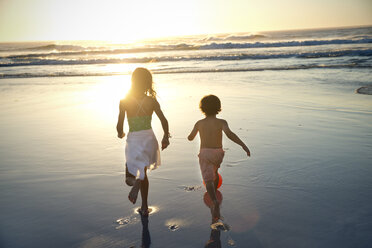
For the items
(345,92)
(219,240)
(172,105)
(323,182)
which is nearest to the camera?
(219,240)

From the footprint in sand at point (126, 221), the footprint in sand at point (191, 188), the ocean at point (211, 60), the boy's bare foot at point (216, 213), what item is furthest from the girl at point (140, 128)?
the ocean at point (211, 60)

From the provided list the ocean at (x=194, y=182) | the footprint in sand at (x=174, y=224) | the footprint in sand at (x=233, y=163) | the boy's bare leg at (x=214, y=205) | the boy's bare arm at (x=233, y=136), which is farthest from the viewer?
the footprint in sand at (x=233, y=163)

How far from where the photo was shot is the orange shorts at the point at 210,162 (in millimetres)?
3350

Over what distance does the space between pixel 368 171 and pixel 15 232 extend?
14.1 feet

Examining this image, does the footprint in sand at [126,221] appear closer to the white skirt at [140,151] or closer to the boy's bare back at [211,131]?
the white skirt at [140,151]

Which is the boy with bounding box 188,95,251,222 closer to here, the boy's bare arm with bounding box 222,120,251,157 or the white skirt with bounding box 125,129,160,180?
the boy's bare arm with bounding box 222,120,251,157

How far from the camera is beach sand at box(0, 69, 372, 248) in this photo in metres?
2.85

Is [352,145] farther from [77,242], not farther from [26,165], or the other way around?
[26,165]

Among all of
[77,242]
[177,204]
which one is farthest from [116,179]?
[77,242]

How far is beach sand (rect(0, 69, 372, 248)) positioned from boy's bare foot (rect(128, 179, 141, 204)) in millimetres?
218

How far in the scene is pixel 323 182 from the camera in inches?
150

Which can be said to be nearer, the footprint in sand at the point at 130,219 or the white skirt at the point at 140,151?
the footprint in sand at the point at 130,219

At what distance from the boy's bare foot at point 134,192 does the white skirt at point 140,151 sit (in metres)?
0.07

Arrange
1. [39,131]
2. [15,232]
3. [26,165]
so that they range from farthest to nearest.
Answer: [39,131], [26,165], [15,232]
